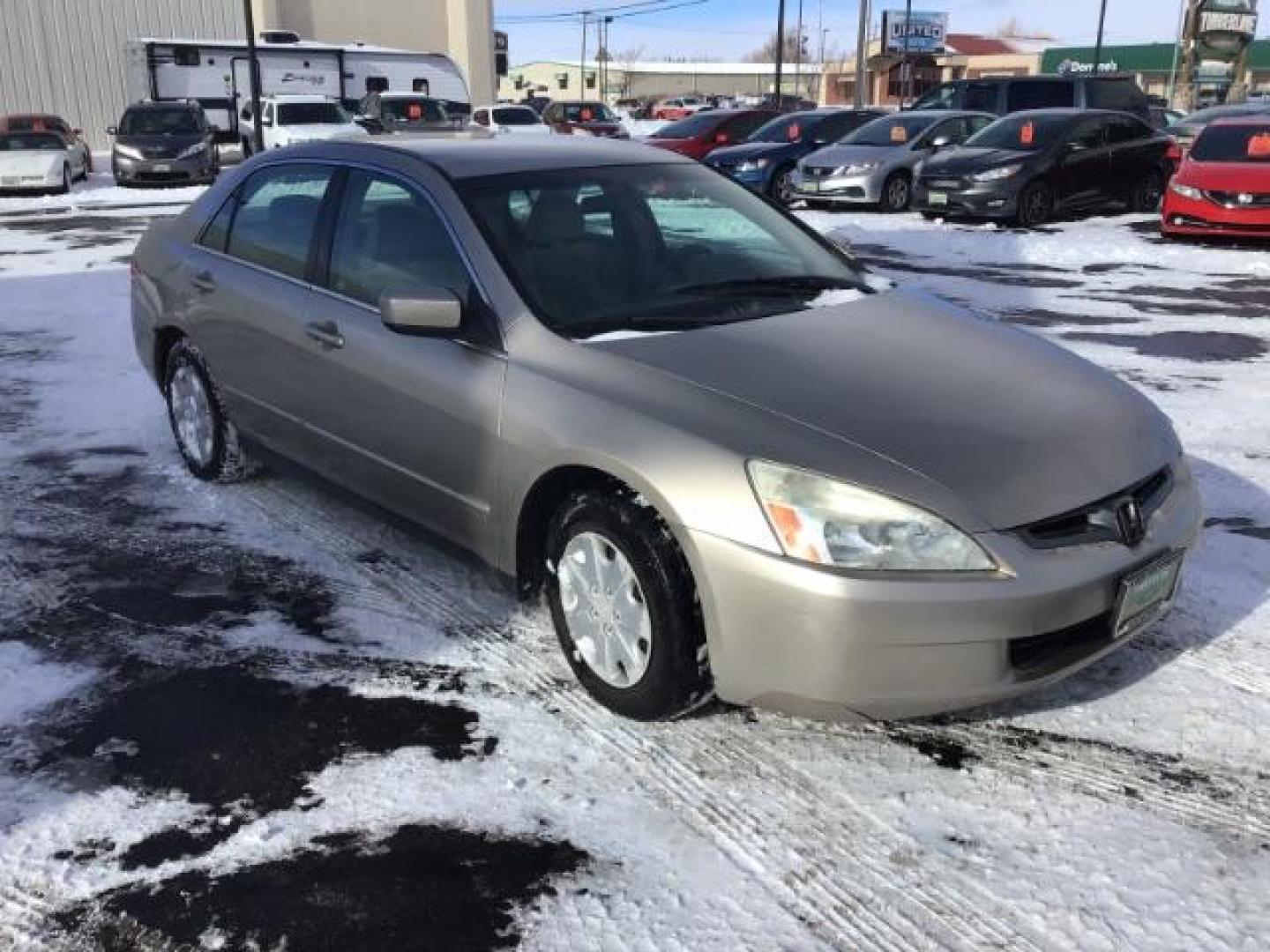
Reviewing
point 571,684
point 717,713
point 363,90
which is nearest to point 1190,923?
point 717,713

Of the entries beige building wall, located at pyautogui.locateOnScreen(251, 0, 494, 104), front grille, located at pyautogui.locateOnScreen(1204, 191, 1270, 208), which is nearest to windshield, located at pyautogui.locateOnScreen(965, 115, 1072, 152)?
front grille, located at pyautogui.locateOnScreen(1204, 191, 1270, 208)

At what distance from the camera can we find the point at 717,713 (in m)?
3.24

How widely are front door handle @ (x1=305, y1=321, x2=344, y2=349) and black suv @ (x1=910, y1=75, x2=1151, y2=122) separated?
1657 centimetres

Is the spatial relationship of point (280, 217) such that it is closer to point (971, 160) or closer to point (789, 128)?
point (971, 160)

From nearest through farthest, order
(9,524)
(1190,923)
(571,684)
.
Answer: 1. (1190,923)
2. (571,684)
3. (9,524)

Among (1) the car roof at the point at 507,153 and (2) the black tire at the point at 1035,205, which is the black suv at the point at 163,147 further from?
(1) the car roof at the point at 507,153

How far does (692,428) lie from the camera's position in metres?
2.91

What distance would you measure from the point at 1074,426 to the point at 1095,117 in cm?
1393

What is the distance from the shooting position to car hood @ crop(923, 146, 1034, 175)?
1441 cm

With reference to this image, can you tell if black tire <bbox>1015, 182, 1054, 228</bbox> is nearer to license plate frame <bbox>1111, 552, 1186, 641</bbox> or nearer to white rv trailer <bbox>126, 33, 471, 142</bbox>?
license plate frame <bbox>1111, 552, 1186, 641</bbox>

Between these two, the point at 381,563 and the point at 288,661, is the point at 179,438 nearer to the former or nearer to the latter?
the point at 381,563

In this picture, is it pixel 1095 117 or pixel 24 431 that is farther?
pixel 1095 117

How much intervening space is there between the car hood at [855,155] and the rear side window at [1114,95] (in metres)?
4.03

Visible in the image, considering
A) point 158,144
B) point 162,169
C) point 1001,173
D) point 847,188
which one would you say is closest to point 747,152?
point 847,188
